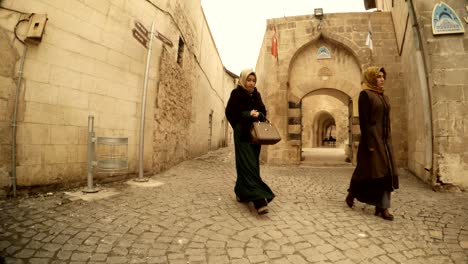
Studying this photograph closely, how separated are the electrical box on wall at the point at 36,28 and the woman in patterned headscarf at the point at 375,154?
4194mm

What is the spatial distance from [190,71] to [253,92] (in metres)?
5.52

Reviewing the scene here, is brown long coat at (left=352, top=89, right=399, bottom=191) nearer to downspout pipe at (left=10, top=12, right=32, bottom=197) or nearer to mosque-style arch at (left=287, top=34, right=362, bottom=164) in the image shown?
downspout pipe at (left=10, top=12, right=32, bottom=197)

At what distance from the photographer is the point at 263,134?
2.72 m

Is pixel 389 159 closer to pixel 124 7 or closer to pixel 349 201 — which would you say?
pixel 349 201

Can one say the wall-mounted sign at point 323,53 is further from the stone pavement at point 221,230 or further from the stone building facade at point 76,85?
the stone pavement at point 221,230

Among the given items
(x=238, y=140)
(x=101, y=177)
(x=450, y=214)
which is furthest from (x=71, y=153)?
(x=450, y=214)

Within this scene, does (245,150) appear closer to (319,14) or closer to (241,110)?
(241,110)

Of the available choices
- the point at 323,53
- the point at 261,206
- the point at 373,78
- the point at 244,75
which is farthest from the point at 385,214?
the point at 323,53

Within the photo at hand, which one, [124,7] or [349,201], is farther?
[124,7]

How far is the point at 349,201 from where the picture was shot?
3117mm

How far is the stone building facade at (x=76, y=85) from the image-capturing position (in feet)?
10.0

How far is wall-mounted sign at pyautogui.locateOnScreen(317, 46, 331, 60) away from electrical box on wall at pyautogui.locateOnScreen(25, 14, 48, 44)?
717 cm

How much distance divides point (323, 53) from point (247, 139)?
20.4ft

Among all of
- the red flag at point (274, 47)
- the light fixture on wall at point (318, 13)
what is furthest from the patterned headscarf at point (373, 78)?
the light fixture on wall at point (318, 13)
